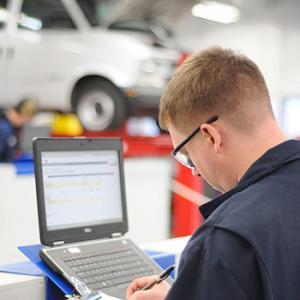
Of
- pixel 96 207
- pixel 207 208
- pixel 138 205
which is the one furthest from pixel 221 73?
pixel 138 205

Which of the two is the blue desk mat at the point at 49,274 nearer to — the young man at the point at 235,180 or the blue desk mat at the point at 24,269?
the blue desk mat at the point at 24,269

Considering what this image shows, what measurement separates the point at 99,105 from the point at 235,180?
492 cm

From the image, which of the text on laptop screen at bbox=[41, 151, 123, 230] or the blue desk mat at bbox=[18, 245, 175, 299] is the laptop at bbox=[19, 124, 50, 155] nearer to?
the text on laptop screen at bbox=[41, 151, 123, 230]

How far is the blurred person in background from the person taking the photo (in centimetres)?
552

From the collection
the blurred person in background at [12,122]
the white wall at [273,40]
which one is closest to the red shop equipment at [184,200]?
the blurred person in background at [12,122]

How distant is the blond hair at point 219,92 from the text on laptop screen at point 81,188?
514mm

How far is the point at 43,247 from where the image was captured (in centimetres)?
146

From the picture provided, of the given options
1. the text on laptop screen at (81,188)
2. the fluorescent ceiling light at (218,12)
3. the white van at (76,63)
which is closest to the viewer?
the text on laptop screen at (81,188)

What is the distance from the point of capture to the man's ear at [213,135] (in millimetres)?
1021

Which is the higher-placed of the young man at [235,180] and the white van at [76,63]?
the white van at [76,63]

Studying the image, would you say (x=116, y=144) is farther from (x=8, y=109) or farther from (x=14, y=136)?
(x=8, y=109)

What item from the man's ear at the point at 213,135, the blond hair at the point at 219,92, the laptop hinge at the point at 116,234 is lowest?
the laptop hinge at the point at 116,234

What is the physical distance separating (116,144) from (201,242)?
833 mm

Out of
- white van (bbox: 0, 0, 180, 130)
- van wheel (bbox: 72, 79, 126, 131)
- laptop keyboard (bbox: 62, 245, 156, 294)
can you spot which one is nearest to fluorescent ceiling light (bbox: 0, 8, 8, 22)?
white van (bbox: 0, 0, 180, 130)
